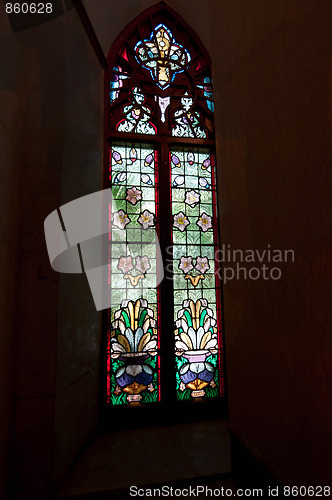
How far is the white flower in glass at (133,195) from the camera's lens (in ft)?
7.32

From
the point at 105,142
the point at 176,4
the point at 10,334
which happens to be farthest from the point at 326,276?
the point at 176,4

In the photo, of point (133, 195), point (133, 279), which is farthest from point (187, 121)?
point (133, 279)

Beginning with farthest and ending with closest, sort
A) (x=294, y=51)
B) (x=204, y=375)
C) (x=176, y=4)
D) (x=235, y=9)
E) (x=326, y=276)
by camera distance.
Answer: (x=176, y=4) < (x=204, y=375) < (x=235, y=9) < (x=294, y=51) < (x=326, y=276)

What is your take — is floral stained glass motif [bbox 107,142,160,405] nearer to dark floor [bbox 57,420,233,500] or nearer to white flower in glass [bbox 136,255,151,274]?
white flower in glass [bbox 136,255,151,274]

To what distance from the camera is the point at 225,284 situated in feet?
4.40

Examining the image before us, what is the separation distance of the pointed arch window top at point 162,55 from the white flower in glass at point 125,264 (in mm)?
1342

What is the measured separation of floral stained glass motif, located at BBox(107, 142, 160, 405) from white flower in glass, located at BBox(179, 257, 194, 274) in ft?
0.60

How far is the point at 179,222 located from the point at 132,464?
1.45m

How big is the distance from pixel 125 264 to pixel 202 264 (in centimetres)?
54

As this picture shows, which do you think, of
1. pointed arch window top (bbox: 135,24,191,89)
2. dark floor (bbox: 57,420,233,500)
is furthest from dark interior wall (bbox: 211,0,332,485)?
pointed arch window top (bbox: 135,24,191,89)

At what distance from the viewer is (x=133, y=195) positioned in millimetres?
2238

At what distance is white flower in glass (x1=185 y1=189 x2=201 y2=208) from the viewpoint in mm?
2318

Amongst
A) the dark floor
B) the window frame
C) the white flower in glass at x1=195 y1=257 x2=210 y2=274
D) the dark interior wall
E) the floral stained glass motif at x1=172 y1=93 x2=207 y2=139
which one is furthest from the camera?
the floral stained glass motif at x1=172 y1=93 x2=207 y2=139

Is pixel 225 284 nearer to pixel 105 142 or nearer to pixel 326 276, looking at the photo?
pixel 326 276
